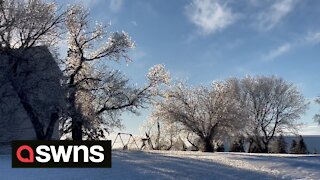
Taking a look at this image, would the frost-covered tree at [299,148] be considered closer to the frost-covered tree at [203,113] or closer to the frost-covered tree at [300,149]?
the frost-covered tree at [300,149]

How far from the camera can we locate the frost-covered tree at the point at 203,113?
52062 mm

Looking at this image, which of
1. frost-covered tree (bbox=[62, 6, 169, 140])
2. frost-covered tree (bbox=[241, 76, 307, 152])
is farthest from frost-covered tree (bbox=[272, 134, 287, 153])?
frost-covered tree (bbox=[62, 6, 169, 140])

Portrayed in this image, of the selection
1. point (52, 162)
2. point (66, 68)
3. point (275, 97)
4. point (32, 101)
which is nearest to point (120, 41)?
point (66, 68)

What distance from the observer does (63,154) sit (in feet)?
47.6

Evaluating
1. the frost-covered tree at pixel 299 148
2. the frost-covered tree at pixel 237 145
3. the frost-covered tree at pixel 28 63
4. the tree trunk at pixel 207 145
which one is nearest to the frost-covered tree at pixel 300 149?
the frost-covered tree at pixel 299 148

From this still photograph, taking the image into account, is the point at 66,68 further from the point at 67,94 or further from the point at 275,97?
the point at 275,97

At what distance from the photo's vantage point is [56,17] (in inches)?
1174

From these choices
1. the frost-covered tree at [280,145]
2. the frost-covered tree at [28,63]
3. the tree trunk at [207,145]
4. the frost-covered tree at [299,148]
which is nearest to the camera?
the frost-covered tree at [28,63]

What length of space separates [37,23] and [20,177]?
51.8 feet

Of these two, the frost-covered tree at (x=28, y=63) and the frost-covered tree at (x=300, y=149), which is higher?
the frost-covered tree at (x=28, y=63)

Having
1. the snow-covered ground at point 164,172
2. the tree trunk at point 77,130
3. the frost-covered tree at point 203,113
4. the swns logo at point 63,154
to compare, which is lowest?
the snow-covered ground at point 164,172

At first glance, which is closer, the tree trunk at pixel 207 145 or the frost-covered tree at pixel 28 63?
the frost-covered tree at pixel 28 63

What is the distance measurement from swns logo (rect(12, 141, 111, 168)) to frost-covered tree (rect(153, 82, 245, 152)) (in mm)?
35964

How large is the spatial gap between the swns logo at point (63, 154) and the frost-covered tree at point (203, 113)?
36.0m
